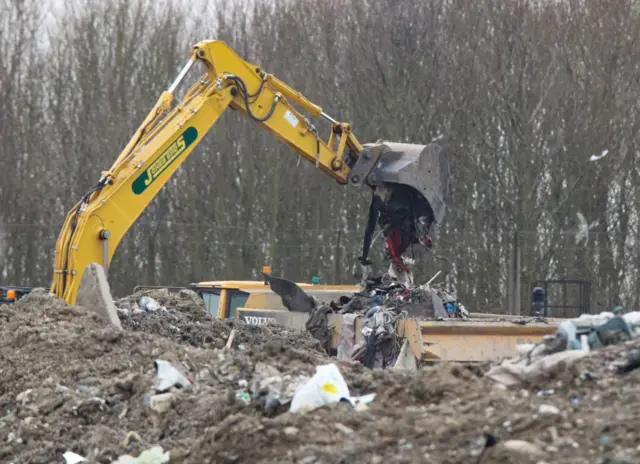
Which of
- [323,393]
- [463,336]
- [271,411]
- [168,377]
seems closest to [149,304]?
[463,336]

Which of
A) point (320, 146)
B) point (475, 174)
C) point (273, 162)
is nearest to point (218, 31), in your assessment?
point (273, 162)

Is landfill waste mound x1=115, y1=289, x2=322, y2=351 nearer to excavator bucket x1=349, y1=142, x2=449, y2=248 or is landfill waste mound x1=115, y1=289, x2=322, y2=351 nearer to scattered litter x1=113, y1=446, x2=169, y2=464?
excavator bucket x1=349, y1=142, x2=449, y2=248

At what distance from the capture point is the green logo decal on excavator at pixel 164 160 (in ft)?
42.8

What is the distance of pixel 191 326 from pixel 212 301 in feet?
13.5

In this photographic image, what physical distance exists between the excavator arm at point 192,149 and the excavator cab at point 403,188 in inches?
0.6

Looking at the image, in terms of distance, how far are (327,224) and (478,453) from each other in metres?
22.5

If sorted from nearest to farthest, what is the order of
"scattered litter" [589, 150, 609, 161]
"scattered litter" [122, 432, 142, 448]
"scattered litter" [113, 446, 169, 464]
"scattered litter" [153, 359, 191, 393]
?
"scattered litter" [113, 446, 169, 464]
"scattered litter" [122, 432, 142, 448]
"scattered litter" [153, 359, 191, 393]
"scattered litter" [589, 150, 609, 161]

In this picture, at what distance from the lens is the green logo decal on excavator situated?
13039mm

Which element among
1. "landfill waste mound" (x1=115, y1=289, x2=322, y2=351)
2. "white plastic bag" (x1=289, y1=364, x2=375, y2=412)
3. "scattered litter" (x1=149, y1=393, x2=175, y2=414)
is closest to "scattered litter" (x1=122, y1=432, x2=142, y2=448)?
"scattered litter" (x1=149, y1=393, x2=175, y2=414)

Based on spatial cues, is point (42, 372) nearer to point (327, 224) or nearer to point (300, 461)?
point (300, 461)

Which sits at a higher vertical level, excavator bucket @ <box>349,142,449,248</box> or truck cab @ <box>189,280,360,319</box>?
excavator bucket @ <box>349,142,449,248</box>

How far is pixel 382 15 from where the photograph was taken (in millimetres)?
26953

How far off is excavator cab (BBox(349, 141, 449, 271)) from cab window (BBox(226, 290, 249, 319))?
2298 mm

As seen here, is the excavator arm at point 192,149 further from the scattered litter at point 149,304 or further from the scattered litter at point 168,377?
the scattered litter at point 168,377
